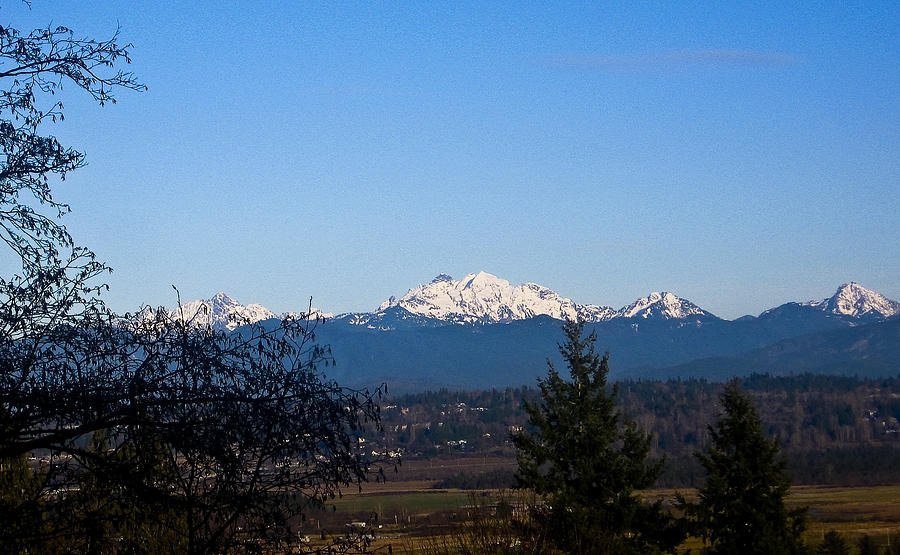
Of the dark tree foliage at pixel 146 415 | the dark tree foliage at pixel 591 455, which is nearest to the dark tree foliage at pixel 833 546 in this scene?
the dark tree foliage at pixel 591 455

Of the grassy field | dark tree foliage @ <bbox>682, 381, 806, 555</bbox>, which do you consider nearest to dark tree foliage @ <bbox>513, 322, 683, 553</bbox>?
dark tree foliage @ <bbox>682, 381, 806, 555</bbox>

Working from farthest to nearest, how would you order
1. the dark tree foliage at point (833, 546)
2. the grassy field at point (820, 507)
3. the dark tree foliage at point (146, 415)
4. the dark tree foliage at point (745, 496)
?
the grassy field at point (820, 507), the dark tree foliage at point (833, 546), the dark tree foliage at point (745, 496), the dark tree foliage at point (146, 415)

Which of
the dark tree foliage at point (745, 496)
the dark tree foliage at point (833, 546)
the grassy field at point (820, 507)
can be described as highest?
the dark tree foliage at point (745, 496)

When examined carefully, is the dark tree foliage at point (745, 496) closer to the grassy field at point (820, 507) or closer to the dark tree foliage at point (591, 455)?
the dark tree foliage at point (591, 455)

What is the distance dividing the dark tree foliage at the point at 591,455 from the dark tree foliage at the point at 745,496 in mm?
1567

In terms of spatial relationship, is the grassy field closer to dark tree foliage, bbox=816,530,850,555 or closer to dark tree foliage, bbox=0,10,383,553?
dark tree foliage, bbox=816,530,850,555

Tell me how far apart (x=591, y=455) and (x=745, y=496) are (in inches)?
248

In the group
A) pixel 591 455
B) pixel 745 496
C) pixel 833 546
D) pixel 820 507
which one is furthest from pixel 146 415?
pixel 820 507

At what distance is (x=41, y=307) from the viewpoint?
747cm

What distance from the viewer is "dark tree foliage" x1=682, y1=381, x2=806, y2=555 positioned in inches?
1470

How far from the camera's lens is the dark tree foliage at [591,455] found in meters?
35.2

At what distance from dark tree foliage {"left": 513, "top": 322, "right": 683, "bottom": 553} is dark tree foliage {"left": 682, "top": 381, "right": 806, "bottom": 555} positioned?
61.7 inches

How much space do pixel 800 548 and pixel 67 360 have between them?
34.0m

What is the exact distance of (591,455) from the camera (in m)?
36.1
